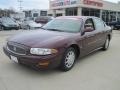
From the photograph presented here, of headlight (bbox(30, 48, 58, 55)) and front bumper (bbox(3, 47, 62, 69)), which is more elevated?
headlight (bbox(30, 48, 58, 55))

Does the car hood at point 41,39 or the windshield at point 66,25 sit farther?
the windshield at point 66,25

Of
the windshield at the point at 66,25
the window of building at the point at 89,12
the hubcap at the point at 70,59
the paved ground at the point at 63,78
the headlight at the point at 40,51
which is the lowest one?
the paved ground at the point at 63,78

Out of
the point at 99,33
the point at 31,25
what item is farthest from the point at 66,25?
the point at 31,25

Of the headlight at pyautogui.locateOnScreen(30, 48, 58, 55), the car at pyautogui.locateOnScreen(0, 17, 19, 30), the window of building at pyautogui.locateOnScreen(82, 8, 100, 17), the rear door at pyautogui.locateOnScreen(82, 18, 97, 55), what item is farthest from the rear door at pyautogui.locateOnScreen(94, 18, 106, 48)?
the window of building at pyautogui.locateOnScreen(82, 8, 100, 17)

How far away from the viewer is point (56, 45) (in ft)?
13.0

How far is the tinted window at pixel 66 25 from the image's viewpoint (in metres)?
Result: 5.01

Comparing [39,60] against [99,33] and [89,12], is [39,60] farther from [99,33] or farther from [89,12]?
[89,12]

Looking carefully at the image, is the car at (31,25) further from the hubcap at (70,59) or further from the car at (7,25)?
the hubcap at (70,59)

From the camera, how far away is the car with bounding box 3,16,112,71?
3.79 meters

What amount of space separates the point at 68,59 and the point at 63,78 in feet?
2.08

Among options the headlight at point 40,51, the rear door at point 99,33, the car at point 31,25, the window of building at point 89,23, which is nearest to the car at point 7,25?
the car at point 31,25

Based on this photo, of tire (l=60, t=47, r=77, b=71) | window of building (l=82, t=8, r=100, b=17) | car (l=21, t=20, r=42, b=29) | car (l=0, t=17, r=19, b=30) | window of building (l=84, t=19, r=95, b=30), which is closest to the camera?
tire (l=60, t=47, r=77, b=71)

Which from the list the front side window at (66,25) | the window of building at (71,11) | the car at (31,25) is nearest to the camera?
the front side window at (66,25)

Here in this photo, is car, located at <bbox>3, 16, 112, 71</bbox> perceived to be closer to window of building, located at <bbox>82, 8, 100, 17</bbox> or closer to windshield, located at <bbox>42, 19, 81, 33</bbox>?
windshield, located at <bbox>42, 19, 81, 33</bbox>
